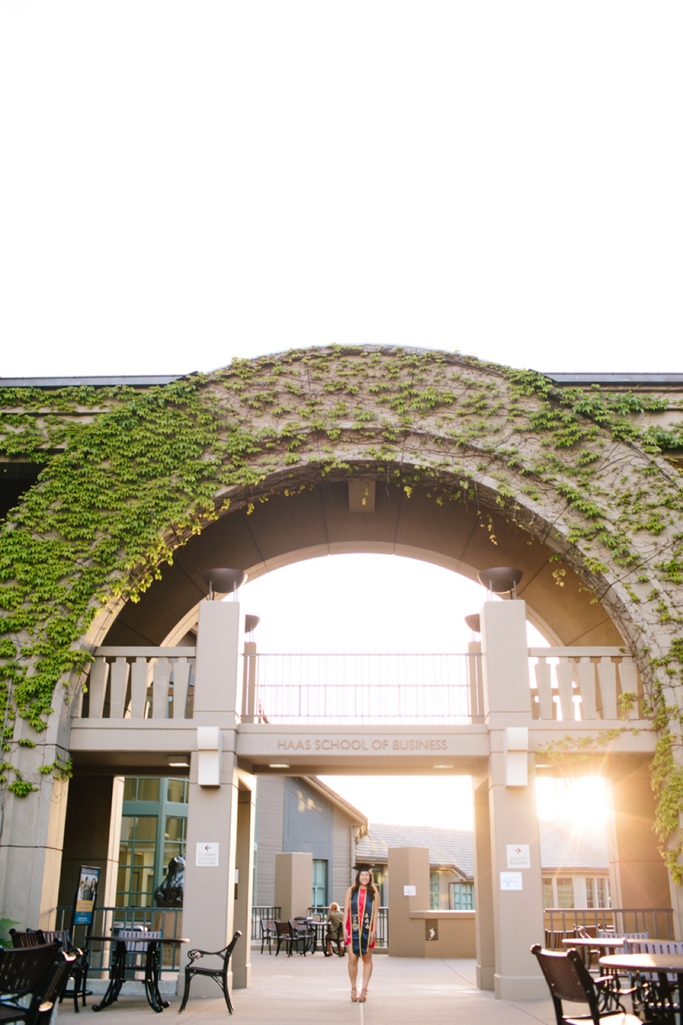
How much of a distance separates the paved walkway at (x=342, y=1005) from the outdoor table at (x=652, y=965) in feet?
7.39

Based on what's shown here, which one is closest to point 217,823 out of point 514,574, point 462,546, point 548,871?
point 514,574

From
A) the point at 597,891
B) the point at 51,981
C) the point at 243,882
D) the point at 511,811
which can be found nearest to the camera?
the point at 51,981

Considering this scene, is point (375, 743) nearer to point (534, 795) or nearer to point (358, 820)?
point (534, 795)

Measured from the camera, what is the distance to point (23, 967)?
6172 millimetres

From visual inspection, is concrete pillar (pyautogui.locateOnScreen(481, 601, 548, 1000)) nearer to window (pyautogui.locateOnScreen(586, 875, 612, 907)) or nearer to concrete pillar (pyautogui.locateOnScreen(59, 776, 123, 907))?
concrete pillar (pyautogui.locateOnScreen(59, 776, 123, 907))

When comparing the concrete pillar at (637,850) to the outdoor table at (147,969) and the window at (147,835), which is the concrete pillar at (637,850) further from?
the window at (147,835)

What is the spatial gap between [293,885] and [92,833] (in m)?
9.12

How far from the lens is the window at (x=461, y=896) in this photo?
29.3 meters

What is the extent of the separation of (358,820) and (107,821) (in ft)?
54.5

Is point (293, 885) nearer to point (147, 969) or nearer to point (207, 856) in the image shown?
point (207, 856)

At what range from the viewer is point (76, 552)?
1333 cm

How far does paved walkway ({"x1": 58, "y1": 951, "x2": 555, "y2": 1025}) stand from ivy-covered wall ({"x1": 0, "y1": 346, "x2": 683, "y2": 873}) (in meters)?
4.38

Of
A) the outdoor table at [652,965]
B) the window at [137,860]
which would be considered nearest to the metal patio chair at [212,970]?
the outdoor table at [652,965]

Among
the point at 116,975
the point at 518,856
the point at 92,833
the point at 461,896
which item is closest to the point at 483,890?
the point at 518,856
